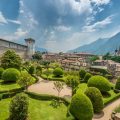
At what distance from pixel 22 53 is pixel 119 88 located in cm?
8219

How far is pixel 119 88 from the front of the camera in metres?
28.7

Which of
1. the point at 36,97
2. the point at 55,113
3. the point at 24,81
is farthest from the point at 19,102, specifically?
the point at 24,81

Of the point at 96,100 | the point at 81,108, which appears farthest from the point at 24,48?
the point at 81,108

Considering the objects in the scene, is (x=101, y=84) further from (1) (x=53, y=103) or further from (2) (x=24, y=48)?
(2) (x=24, y=48)

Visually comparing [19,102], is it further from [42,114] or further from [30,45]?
[30,45]

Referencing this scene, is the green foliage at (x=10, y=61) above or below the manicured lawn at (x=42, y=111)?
above

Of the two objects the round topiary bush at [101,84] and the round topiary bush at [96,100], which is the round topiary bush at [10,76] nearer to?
the round topiary bush at [101,84]

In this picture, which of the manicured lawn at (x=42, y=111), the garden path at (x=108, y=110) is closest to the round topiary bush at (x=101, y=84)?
the garden path at (x=108, y=110)

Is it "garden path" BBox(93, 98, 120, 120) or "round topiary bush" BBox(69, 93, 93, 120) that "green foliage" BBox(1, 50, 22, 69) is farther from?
"round topiary bush" BBox(69, 93, 93, 120)

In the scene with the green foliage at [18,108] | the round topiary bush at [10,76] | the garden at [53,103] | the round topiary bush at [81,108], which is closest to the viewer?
the green foliage at [18,108]

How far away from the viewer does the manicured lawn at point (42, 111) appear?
53.9 feet

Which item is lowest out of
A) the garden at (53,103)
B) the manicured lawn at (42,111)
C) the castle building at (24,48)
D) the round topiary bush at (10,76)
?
the manicured lawn at (42,111)

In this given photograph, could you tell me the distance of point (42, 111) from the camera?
18.1 m

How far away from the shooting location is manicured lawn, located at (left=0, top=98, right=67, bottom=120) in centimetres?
1642
